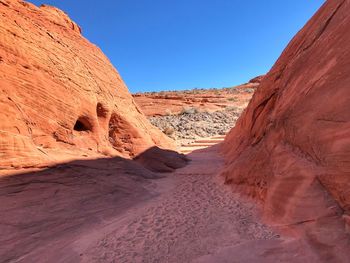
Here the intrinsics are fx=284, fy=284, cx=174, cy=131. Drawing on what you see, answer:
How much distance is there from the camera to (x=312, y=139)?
3.61 m

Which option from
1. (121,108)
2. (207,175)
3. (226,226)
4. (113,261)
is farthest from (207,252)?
(121,108)

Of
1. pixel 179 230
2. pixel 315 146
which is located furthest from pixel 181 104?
pixel 315 146

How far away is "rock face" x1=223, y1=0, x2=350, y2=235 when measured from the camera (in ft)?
10.0

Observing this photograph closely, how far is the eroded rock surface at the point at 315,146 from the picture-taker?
9.63 ft

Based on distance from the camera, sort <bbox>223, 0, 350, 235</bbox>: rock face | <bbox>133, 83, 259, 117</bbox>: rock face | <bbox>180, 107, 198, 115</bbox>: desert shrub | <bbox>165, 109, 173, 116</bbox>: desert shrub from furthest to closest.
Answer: <bbox>133, 83, 259, 117</bbox>: rock face
<bbox>165, 109, 173, 116</bbox>: desert shrub
<bbox>180, 107, 198, 115</bbox>: desert shrub
<bbox>223, 0, 350, 235</bbox>: rock face

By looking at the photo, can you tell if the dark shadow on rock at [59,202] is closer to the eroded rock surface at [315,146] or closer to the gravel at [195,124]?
the eroded rock surface at [315,146]

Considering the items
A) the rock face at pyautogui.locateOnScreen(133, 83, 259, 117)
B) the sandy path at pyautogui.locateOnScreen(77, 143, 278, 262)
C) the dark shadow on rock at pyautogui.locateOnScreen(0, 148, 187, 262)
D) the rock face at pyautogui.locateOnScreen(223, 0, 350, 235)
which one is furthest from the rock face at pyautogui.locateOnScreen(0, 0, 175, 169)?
the rock face at pyautogui.locateOnScreen(133, 83, 259, 117)

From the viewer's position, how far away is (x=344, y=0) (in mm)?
4254

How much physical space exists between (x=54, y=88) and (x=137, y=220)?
413 centimetres

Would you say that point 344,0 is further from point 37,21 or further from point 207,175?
point 37,21

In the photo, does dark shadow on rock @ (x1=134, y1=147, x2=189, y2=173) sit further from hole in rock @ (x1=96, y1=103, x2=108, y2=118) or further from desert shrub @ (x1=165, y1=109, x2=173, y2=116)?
desert shrub @ (x1=165, y1=109, x2=173, y2=116)

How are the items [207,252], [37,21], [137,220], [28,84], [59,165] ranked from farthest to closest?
[37,21]
[28,84]
[59,165]
[137,220]
[207,252]

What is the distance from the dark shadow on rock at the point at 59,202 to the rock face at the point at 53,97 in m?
0.45

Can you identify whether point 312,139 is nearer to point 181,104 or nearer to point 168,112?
point 168,112
